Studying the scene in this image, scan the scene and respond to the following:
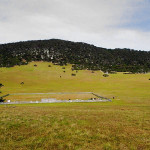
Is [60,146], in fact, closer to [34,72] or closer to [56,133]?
[56,133]

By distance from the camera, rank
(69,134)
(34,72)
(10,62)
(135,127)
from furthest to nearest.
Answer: (10,62), (34,72), (135,127), (69,134)

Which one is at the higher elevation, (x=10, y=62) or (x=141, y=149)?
(x=10, y=62)

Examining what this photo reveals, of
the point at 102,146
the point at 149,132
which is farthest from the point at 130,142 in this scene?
the point at 149,132

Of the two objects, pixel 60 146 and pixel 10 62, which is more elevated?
pixel 10 62

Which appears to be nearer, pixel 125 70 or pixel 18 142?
pixel 18 142

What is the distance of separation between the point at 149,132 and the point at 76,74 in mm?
141440

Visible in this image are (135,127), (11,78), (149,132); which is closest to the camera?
(149,132)

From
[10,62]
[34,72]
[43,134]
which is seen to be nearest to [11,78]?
[34,72]

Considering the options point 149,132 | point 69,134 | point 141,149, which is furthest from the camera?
point 149,132

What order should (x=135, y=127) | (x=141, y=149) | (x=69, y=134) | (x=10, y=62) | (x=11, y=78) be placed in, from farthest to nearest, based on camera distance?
(x=10, y=62) → (x=11, y=78) → (x=135, y=127) → (x=69, y=134) → (x=141, y=149)

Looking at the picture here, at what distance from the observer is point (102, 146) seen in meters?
10.5

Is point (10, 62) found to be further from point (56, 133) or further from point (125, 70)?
point (56, 133)

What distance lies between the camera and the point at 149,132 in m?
13.6

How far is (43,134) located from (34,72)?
5784 inches
